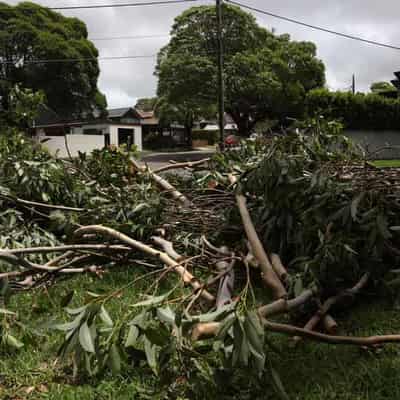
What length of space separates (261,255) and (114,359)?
1.12 metres

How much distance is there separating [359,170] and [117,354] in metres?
2.00

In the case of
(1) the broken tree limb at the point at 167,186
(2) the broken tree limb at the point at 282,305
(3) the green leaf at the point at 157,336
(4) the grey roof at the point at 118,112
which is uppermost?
(4) the grey roof at the point at 118,112

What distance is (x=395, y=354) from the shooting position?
73.4 inches

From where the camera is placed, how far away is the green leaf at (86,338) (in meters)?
1.40

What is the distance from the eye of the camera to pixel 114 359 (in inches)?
57.0

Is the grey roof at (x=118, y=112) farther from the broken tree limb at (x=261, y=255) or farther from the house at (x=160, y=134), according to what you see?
the broken tree limb at (x=261, y=255)

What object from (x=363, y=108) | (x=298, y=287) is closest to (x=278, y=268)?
(x=298, y=287)

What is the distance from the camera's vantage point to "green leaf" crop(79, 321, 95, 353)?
55.1 inches

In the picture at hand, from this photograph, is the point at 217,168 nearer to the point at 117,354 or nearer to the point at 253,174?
the point at 253,174

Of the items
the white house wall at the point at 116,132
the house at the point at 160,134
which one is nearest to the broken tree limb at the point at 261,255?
the white house wall at the point at 116,132

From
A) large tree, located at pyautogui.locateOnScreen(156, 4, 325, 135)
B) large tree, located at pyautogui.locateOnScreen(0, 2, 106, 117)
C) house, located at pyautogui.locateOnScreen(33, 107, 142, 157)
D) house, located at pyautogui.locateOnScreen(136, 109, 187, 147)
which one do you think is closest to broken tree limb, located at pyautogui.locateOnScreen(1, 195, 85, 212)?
house, located at pyautogui.locateOnScreen(33, 107, 142, 157)

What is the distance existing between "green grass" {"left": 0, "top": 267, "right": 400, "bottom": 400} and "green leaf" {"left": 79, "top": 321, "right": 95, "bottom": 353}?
0.31 meters

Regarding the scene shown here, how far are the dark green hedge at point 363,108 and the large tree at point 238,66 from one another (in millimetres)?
3381

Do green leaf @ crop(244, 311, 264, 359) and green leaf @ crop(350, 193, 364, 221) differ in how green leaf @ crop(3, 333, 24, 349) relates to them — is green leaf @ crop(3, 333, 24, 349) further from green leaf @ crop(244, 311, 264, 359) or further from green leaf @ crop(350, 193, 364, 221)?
green leaf @ crop(350, 193, 364, 221)
